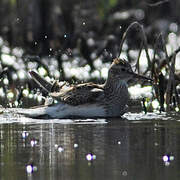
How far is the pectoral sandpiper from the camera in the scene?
1005cm

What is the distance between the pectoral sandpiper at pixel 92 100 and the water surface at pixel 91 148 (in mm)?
363

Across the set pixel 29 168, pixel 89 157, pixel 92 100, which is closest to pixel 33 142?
pixel 89 157

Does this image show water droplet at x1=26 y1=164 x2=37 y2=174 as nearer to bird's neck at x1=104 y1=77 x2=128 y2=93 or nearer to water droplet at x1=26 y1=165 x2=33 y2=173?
water droplet at x1=26 y1=165 x2=33 y2=173

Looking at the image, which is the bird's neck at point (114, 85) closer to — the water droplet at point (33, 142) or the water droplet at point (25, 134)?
the water droplet at point (25, 134)

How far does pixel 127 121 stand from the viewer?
9.45 metres

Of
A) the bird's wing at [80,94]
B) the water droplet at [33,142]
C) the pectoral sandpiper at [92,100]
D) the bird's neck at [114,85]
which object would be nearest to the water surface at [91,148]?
the water droplet at [33,142]

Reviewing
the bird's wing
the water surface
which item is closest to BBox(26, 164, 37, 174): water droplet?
the water surface

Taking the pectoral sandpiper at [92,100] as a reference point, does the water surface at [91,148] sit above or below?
below

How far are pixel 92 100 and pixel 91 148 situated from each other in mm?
3131

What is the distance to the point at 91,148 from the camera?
710 cm

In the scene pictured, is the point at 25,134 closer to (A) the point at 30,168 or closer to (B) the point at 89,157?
(B) the point at 89,157

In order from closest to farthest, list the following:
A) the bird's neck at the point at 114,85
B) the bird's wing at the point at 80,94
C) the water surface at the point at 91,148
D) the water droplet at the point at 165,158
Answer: the water surface at the point at 91,148, the water droplet at the point at 165,158, the bird's wing at the point at 80,94, the bird's neck at the point at 114,85

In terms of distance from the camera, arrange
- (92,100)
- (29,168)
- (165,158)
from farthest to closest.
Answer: (92,100) → (165,158) → (29,168)

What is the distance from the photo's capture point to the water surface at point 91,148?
232 inches
